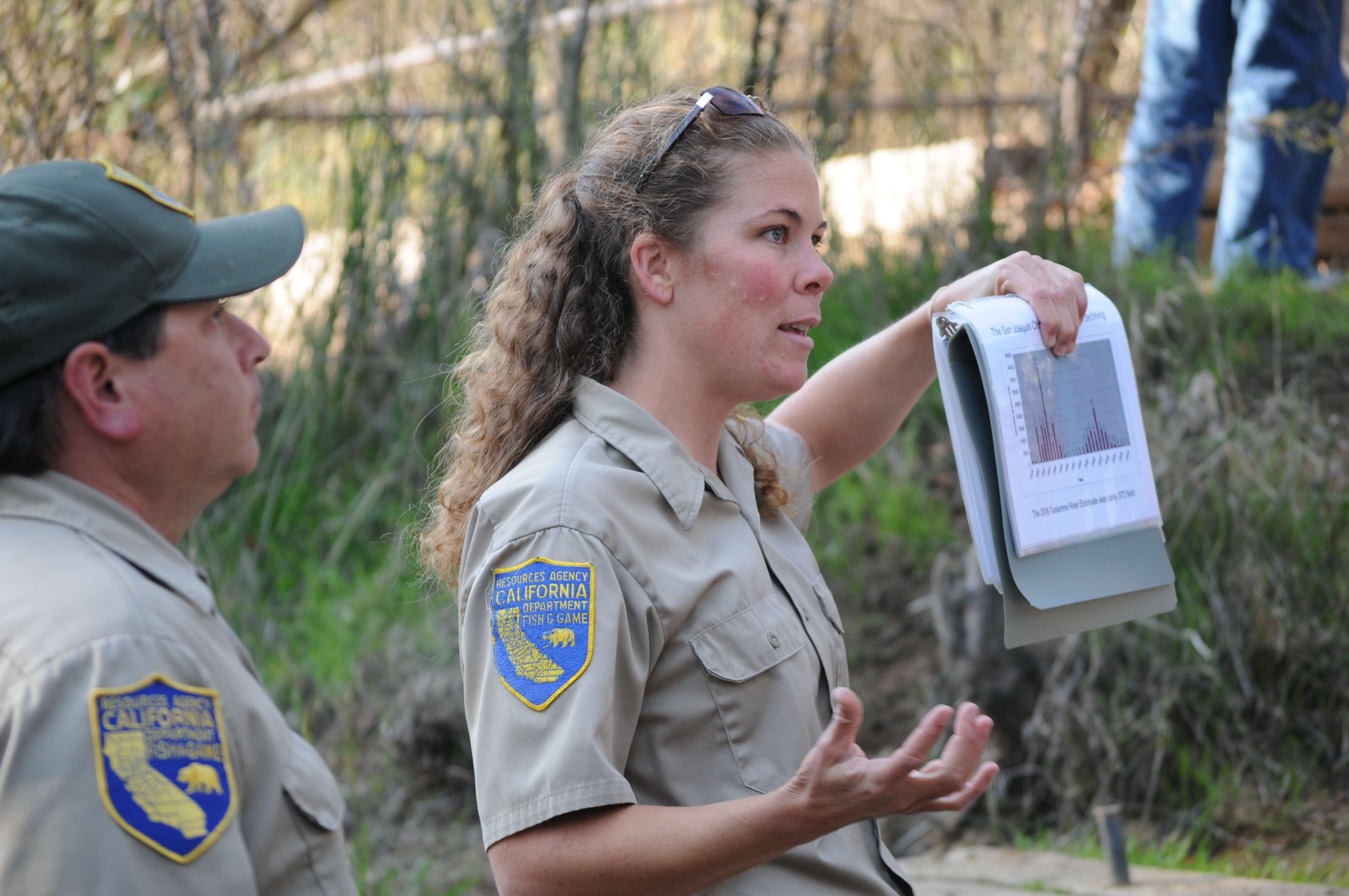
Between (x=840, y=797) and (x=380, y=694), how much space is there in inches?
125

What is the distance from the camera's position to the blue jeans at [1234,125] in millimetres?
4945

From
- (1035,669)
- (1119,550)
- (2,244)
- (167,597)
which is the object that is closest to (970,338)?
(1119,550)

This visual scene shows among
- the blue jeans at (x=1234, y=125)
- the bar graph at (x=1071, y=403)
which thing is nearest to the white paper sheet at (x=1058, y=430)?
the bar graph at (x=1071, y=403)

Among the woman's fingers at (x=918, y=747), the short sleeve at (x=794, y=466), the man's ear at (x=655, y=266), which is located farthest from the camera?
the short sleeve at (x=794, y=466)

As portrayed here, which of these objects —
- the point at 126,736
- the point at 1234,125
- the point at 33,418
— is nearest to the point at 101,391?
the point at 33,418

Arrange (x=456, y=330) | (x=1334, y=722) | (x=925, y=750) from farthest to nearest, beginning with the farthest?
1. (x=456, y=330)
2. (x=1334, y=722)
3. (x=925, y=750)

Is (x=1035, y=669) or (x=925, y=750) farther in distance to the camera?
(x=1035, y=669)

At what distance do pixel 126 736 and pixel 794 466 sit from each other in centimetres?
143

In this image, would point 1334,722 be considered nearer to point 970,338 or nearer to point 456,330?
point 970,338

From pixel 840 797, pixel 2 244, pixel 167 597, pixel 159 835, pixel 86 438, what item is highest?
pixel 2 244

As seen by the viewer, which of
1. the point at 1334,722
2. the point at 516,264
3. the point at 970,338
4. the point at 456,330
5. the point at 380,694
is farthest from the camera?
the point at 456,330

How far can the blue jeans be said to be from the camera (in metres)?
4.95

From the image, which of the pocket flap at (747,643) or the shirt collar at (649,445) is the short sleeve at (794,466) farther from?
the pocket flap at (747,643)

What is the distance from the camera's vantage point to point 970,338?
6.41 feet
